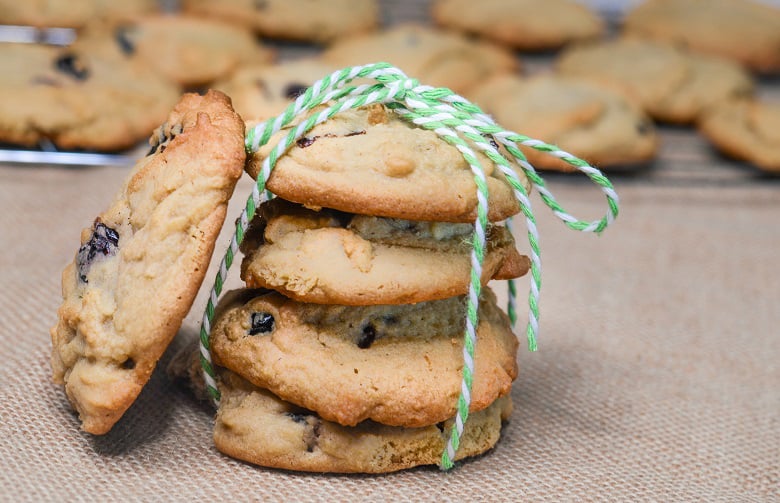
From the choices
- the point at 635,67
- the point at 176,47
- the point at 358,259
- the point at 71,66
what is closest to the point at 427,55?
the point at 635,67

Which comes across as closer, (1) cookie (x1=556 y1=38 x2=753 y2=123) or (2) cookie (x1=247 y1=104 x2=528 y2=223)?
(2) cookie (x1=247 y1=104 x2=528 y2=223)

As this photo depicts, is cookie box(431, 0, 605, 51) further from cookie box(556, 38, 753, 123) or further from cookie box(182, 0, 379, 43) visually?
cookie box(182, 0, 379, 43)

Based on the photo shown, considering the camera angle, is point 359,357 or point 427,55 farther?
point 427,55

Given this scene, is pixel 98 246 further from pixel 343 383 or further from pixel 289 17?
pixel 289 17

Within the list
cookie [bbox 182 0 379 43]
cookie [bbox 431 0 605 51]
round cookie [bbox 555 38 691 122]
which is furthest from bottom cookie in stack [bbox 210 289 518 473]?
cookie [bbox 431 0 605 51]

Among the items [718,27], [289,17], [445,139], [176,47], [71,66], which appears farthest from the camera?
[718,27]

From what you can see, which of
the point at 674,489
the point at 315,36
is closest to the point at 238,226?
the point at 674,489

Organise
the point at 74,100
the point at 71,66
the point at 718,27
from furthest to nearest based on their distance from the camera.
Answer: the point at 718,27 → the point at 71,66 → the point at 74,100
